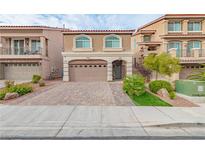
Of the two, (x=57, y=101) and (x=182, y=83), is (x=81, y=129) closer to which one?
(x=57, y=101)

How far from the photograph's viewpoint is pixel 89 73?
2195 cm

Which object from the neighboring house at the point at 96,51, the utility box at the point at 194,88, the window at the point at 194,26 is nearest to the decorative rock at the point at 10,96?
the neighboring house at the point at 96,51

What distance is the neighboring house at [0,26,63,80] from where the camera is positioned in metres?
22.2

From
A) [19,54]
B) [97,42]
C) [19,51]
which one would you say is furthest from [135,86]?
[19,51]

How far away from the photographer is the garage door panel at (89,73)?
2175 cm

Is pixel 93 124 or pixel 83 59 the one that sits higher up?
pixel 83 59

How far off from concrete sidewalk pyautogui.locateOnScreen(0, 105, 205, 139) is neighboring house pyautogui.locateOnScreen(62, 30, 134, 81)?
12475 mm

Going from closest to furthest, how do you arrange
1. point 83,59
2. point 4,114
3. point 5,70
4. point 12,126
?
point 12,126
point 4,114
point 83,59
point 5,70

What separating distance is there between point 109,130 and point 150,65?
919 centimetres

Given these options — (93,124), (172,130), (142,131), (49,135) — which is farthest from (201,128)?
(49,135)

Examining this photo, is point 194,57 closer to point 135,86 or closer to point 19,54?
point 135,86

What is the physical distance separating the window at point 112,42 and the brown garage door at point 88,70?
78.2 inches

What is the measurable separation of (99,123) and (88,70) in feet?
50.9

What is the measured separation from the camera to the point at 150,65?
14164 millimetres
